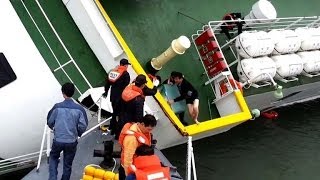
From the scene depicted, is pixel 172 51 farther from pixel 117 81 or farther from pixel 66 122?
pixel 66 122

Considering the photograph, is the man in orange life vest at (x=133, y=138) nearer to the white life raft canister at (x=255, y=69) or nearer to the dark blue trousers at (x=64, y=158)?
the dark blue trousers at (x=64, y=158)

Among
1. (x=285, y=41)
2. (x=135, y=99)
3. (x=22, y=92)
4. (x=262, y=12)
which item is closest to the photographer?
(x=135, y=99)

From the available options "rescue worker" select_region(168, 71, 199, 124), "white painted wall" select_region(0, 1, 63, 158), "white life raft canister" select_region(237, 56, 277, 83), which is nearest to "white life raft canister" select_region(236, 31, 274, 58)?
"white life raft canister" select_region(237, 56, 277, 83)

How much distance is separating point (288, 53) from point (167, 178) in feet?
21.7

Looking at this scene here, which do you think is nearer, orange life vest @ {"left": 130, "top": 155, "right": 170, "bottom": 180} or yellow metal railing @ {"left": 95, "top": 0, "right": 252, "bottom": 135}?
orange life vest @ {"left": 130, "top": 155, "right": 170, "bottom": 180}

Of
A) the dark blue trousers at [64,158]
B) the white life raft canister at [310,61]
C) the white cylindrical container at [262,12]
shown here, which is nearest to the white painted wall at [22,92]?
the dark blue trousers at [64,158]

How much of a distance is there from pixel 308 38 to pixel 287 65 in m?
1.22

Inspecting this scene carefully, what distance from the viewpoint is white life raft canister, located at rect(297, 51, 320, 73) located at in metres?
11.3

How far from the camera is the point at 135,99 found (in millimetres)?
7273

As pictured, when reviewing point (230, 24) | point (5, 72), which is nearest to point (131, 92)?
point (5, 72)

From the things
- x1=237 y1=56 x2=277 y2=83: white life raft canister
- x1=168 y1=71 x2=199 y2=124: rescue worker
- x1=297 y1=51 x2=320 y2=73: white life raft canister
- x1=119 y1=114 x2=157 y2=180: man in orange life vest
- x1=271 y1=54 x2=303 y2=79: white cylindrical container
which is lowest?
x1=297 y1=51 x2=320 y2=73: white life raft canister

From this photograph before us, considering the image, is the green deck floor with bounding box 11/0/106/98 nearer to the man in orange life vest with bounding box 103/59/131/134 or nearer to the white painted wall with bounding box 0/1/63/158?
the white painted wall with bounding box 0/1/63/158

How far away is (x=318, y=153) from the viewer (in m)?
12.3

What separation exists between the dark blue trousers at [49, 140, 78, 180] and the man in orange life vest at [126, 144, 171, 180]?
4.49 feet
